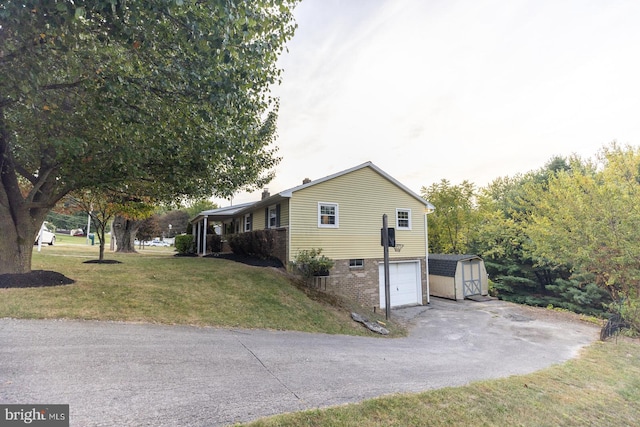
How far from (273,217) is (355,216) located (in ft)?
13.8

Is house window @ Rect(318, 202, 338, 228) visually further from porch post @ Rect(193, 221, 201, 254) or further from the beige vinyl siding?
porch post @ Rect(193, 221, 201, 254)

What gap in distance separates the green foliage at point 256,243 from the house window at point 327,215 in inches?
95.1

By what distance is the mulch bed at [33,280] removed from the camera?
759 centimetres

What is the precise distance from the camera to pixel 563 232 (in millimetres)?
13766

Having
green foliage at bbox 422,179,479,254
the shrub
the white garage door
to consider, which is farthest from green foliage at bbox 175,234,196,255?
green foliage at bbox 422,179,479,254

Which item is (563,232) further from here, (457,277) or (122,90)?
(122,90)

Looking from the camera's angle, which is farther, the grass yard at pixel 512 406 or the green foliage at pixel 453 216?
the green foliage at pixel 453 216

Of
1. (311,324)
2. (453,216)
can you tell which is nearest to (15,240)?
(311,324)

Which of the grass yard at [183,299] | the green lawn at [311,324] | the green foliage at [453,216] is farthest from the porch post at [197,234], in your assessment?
the green foliage at [453,216]

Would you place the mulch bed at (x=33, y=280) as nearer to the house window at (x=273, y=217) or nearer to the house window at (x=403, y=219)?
the house window at (x=273, y=217)

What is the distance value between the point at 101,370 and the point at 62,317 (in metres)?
3.23

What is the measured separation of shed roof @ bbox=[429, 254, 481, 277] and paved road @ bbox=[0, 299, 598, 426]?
9.73 m

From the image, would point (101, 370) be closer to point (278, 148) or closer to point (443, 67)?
point (443, 67)

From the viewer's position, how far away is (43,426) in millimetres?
2791
